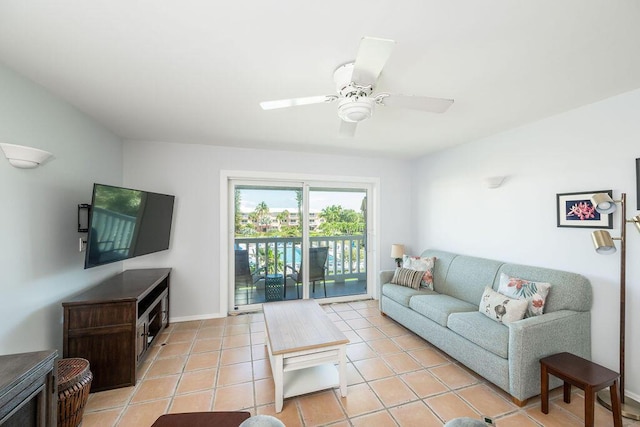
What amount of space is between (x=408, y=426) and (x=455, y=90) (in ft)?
8.14

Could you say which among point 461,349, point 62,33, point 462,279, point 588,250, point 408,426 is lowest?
point 408,426

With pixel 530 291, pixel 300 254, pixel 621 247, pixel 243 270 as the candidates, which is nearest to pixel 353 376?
pixel 530 291

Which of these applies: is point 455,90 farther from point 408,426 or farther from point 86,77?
point 86,77

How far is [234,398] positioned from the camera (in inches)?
81.9

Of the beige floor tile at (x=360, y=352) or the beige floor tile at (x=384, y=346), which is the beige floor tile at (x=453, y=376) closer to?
the beige floor tile at (x=384, y=346)

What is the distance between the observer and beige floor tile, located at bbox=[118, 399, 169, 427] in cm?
182

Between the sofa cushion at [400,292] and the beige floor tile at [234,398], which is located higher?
the sofa cushion at [400,292]

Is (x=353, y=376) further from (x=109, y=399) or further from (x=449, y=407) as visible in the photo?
(x=109, y=399)

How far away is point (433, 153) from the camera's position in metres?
4.16

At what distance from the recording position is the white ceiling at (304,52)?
49.7 inches

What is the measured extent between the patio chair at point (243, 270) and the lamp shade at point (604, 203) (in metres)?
3.89

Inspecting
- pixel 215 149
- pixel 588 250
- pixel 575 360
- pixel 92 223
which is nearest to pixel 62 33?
pixel 92 223

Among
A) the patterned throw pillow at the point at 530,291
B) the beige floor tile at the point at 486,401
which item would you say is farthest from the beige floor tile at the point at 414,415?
the patterned throw pillow at the point at 530,291

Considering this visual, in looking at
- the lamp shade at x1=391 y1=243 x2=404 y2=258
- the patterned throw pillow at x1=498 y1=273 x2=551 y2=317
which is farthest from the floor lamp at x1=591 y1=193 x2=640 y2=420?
the lamp shade at x1=391 y1=243 x2=404 y2=258
